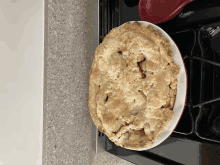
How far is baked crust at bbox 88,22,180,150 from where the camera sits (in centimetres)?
45

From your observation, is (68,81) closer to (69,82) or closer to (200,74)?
(69,82)

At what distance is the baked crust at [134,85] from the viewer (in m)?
0.45

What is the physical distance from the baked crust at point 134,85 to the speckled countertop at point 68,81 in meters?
0.12

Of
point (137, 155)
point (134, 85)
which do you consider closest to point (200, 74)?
point (134, 85)

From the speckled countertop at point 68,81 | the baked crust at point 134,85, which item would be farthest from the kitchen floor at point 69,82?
the baked crust at point 134,85

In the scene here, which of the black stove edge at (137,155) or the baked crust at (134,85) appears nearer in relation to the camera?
the baked crust at (134,85)

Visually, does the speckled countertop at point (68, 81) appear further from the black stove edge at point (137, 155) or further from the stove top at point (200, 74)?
the stove top at point (200, 74)

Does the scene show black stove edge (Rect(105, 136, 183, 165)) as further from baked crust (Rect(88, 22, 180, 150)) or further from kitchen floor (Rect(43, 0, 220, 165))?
baked crust (Rect(88, 22, 180, 150))

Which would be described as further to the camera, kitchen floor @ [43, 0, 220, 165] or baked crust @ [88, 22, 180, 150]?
kitchen floor @ [43, 0, 220, 165]

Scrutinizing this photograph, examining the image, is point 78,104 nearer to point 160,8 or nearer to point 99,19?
point 99,19

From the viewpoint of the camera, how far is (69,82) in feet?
2.11

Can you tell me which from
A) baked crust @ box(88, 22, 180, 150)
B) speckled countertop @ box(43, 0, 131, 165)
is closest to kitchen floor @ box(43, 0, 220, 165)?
speckled countertop @ box(43, 0, 131, 165)

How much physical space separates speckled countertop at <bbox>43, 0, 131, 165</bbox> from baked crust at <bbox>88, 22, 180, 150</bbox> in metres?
0.12

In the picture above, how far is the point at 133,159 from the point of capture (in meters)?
0.63
